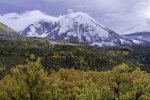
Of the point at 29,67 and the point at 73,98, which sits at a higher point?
the point at 29,67

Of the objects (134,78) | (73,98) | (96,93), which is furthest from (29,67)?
(73,98)

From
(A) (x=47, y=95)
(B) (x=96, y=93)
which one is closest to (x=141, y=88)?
(B) (x=96, y=93)

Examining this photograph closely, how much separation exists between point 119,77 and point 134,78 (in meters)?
3.36

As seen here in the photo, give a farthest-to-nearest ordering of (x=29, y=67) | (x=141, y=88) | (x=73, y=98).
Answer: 1. (x=73, y=98)
2. (x=29, y=67)
3. (x=141, y=88)

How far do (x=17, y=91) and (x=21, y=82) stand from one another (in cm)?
230

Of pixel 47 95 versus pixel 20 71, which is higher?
pixel 20 71

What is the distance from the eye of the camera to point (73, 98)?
445ft

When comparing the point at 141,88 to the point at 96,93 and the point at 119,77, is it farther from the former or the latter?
the point at 96,93

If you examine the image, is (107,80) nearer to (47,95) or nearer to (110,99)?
(110,99)

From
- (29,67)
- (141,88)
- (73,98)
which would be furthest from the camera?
(73,98)

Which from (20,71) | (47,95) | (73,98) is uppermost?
(20,71)

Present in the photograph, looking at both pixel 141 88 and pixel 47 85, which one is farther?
pixel 47 85

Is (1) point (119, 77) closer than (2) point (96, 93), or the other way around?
(1) point (119, 77)

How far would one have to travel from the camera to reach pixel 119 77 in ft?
262
